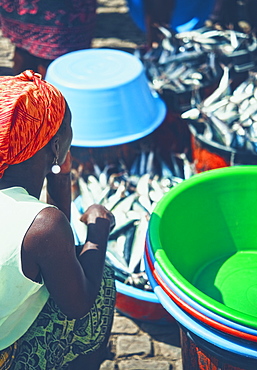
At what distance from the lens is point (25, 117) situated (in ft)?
6.31

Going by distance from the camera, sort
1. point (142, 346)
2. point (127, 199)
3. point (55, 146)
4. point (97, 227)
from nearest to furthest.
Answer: point (55, 146) → point (97, 227) → point (142, 346) → point (127, 199)

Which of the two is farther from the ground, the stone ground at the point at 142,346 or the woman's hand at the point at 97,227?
the woman's hand at the point at 97,227

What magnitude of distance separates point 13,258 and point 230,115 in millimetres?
2347

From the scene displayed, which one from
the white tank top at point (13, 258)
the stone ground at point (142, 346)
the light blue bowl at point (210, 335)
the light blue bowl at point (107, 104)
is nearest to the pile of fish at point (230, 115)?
the light blue bowl at point (107, 104)

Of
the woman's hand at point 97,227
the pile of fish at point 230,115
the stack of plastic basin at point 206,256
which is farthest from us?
the pile of fish at point 230,115

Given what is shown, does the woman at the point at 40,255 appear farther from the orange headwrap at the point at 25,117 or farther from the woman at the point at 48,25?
the woman at the point at 48,25

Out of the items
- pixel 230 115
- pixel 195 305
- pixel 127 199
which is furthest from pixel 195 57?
pixel 195 305

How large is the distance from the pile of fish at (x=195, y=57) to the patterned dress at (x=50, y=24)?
2.26 ft

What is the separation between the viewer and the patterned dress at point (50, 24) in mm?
4719

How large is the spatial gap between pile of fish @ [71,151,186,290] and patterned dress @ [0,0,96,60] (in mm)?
1599

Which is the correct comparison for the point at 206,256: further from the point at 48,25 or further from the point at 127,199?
the point at 48,25

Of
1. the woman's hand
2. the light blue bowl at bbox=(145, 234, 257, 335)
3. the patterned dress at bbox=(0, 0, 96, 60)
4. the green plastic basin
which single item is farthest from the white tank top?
the patterned dress at bbox=(0, 0, 96, 60)

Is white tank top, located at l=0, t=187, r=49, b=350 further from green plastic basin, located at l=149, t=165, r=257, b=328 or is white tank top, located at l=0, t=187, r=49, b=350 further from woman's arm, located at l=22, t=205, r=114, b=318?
green plastic basin, located at l=149, t=165, r=257, b=328

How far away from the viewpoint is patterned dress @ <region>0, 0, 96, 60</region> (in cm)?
472
